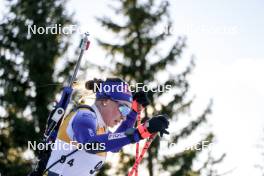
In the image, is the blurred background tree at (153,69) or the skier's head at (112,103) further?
the blurred background tree at (153,69)

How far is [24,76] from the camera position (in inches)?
682

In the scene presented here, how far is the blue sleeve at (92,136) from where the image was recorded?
4426mm

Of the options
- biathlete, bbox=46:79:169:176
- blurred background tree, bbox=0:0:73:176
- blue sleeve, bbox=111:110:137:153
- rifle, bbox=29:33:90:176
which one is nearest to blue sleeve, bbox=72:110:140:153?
biathlete, bbox=46:79:169:176

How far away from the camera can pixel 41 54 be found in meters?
17.3

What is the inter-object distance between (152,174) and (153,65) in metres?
4.26

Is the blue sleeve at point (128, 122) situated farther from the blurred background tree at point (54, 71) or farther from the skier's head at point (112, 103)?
the blurred background tree at point (54, 71)

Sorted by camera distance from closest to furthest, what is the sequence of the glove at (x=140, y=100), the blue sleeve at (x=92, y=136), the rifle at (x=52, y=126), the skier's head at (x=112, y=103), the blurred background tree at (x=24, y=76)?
the blue sleeve at (x=92, y=136), the rifle at (x=52, y=126), the skier's head at (x=112, y=103), the glove at (x=140, y=100), the blurred background tree at (x=24, y=76)

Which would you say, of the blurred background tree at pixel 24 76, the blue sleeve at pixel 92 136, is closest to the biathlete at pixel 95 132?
the blue sleeve at pixel 92 136

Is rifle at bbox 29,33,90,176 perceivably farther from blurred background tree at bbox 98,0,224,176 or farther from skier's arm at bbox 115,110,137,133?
blurred background tree at bbox 98,0,224,176

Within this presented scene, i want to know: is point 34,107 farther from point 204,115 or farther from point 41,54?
point 204,115

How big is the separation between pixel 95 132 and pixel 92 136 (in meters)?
0.11

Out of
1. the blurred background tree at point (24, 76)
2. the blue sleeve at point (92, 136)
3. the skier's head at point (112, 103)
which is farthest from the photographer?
the blurred background tree at point (24, 76)

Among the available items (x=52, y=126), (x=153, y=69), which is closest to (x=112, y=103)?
(x=52, y=126)

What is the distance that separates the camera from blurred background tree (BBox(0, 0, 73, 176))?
16312 mm
